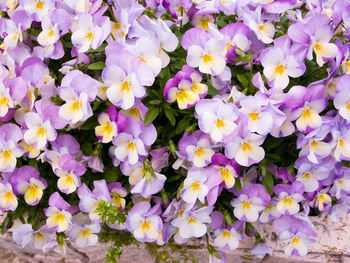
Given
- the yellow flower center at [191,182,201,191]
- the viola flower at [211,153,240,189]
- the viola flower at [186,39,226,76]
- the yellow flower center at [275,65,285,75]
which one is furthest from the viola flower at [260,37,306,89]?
the yellow flower center at [191,182,201,191]

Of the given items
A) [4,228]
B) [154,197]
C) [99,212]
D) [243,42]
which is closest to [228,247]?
[154,197]

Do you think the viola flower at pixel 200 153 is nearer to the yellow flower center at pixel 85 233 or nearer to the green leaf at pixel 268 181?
the green leaf at pixel 268 181

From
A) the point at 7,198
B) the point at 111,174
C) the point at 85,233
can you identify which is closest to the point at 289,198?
the point at 111,174

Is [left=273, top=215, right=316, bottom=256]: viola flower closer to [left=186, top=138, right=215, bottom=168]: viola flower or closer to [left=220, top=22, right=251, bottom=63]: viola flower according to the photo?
[left=186, top=138, right=215, bottom=168]: viola flower

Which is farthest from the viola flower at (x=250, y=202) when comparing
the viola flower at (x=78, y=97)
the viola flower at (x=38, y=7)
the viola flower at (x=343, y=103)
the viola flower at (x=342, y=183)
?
the viola flower at (x=38, y=7)

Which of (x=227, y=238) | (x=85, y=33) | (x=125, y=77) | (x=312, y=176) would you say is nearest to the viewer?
(x=125, y=77)

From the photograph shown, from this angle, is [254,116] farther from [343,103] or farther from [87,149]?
[87,149]
